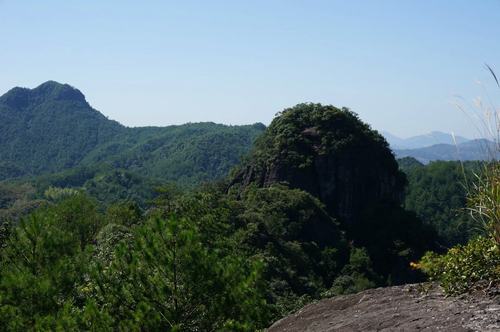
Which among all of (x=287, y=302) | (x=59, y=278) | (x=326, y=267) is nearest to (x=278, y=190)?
(x=326, y=267)

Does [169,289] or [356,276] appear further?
[356,276]

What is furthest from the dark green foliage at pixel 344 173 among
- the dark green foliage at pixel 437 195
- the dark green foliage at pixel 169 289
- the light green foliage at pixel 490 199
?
the light green foliage at pixel 490 199

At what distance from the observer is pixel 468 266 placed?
5.04m

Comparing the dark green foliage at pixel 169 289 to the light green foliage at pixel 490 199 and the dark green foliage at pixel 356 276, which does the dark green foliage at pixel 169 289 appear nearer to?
the light green foliage at pixel 490 199

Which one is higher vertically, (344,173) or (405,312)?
(344,173)

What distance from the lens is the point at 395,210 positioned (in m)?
53.2

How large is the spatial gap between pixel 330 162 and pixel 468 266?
48.4 meters

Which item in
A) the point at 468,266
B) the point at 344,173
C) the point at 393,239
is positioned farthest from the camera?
the point at 344,173

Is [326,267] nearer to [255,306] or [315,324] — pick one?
[255,306]

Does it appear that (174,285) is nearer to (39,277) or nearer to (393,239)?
(39,277)

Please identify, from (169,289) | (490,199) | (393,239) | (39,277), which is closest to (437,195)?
(393,239)

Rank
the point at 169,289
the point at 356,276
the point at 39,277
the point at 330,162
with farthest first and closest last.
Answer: the point at 330,162
the point at 356,276
the point at 39,277
the point at 169,289

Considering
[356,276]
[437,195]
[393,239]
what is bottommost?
[356,276]

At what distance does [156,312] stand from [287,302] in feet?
60.1
